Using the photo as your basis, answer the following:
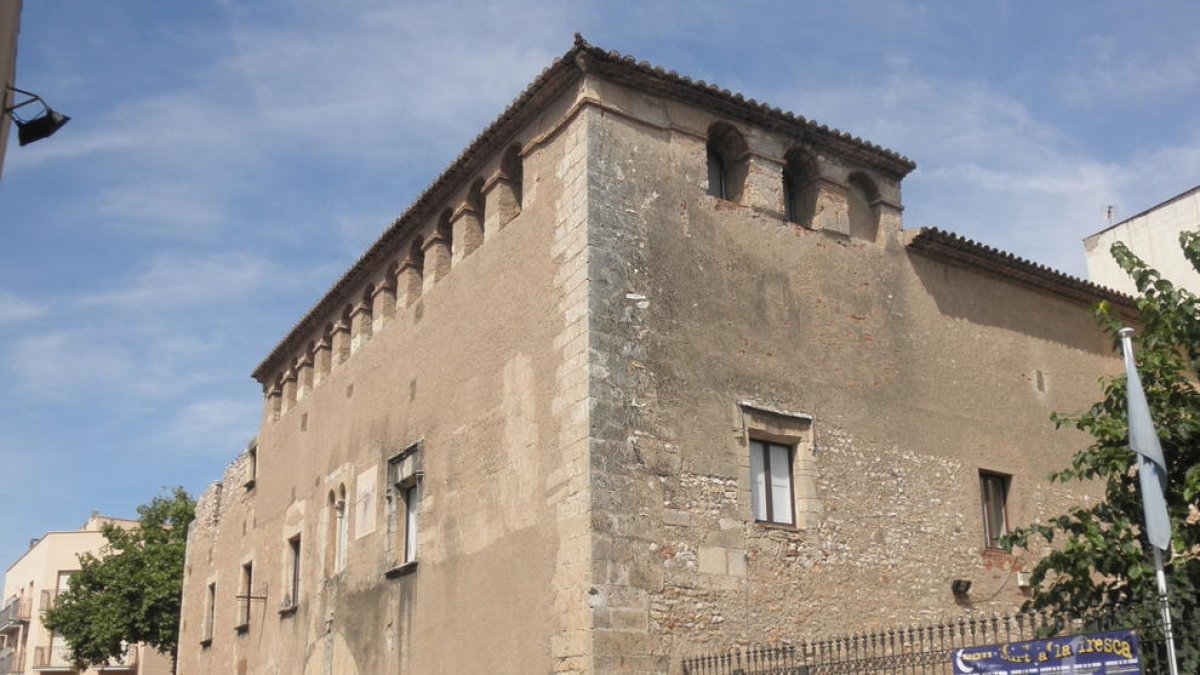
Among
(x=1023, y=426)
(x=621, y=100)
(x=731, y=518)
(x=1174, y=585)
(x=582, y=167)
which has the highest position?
(x=621, y=100)

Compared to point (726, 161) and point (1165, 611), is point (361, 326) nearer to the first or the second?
point (726, 161)

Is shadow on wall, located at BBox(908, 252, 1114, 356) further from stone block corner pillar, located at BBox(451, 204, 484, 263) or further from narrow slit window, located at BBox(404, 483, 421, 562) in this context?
narrow slit window, located at BBox(404, 483, 421, 562)

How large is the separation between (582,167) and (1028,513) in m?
6.87

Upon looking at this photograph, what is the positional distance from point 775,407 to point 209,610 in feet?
46.8

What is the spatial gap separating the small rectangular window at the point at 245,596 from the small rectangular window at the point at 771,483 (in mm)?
10585

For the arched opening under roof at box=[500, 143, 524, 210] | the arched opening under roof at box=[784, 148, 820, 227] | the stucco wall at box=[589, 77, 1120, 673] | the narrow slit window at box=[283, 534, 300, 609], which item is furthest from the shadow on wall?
the narrow slit window at box=[283, 534, 300, 609]

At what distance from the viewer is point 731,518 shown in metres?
12.1

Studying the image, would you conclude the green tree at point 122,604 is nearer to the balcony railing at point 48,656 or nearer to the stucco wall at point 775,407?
the balcony railing at point 48,656

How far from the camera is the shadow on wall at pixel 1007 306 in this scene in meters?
15.0

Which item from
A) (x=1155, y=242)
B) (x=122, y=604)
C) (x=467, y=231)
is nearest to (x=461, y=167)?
(x=467, y=231)

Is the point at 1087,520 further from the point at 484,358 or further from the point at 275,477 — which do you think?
the point at 275,477

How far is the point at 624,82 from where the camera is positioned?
1306 centimetres

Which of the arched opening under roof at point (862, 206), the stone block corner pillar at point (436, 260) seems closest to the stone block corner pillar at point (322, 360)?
the stone block corner pillar at point (436, 260)

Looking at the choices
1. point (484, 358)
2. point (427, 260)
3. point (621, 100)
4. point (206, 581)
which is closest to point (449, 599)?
point (484, 358)
